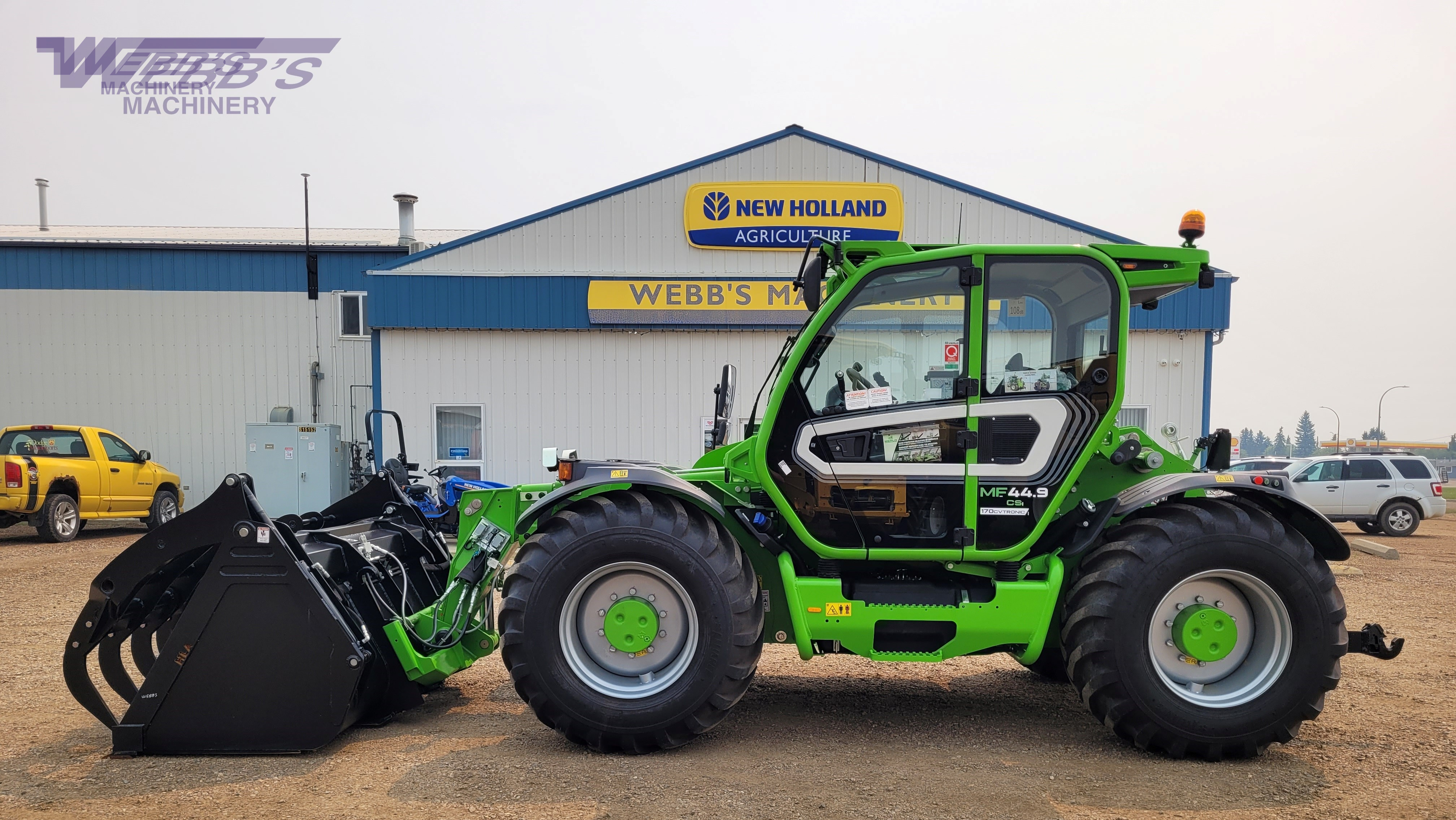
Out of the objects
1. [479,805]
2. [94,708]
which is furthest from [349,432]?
[479,805]

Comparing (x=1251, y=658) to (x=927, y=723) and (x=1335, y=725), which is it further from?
(x=927, y=723)

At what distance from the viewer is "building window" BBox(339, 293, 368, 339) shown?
17391 mm

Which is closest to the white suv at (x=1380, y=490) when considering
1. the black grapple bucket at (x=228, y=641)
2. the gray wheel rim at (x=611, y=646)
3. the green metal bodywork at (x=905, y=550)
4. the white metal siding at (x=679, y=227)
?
the white metal siding at (x=679, y=227)

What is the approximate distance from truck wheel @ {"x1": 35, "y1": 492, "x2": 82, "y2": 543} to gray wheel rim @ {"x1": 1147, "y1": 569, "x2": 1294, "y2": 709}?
15.4 metres

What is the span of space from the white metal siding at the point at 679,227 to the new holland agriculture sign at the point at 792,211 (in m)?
0.16

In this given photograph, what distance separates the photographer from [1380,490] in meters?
16.5

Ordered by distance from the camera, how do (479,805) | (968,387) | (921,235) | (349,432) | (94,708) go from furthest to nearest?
1. (349,432)
2. (921,235)
3. (968,387)
4. (94,708)
5. (479,805)

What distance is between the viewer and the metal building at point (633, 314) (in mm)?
13914

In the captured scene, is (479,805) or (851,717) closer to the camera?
(479,805)

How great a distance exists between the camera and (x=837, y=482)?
4480 mm

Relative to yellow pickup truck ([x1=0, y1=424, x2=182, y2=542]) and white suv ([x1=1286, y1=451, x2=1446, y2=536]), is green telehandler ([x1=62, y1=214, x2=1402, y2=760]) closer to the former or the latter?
yellow pickup truck ([x1=0, y1=424, x2=182, y2=542])

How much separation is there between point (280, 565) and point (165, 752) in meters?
1.04

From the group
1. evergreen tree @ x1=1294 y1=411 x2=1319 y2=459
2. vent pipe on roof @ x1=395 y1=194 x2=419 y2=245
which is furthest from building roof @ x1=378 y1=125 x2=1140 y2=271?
evergreen tree @ x1=1294 y1=411 x2=1319 y2=459

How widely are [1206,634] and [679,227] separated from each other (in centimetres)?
1112
